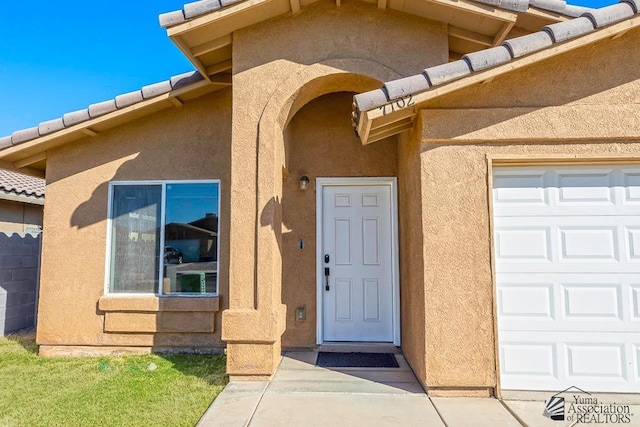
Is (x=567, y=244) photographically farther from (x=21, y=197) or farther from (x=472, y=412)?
(x=21, y=197)

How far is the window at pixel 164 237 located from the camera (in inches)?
280

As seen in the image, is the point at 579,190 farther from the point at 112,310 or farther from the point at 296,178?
the point at 112,310

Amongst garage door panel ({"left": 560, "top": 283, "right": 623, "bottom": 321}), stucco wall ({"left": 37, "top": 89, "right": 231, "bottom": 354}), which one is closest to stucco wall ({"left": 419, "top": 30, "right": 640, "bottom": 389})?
garage door panel ({"left": 560, "top": 283, "right": 623, "bottom": 321})

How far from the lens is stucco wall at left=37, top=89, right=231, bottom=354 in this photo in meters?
7.03

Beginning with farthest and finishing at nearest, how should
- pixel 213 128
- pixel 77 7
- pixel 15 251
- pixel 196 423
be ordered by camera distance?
1. pixel 77 7
2. pixel 15 251
3. pixel 213 128
4. pixel 196 423

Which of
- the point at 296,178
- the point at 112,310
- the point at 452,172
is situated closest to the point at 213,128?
the point at 296,178

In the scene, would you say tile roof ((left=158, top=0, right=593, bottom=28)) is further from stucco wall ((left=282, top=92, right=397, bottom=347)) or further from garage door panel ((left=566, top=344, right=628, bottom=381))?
garage door panel ((left=566, top=344, right=628, bottom=381))

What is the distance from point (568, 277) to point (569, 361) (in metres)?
1.02

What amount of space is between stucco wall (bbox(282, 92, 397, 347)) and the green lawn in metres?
1.81

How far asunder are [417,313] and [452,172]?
192 centimetres

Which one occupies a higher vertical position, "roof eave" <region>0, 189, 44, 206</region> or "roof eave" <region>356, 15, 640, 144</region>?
"roof eave" <region>356, 15, 640, 144</region>

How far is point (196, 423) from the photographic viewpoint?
4301 millimetres

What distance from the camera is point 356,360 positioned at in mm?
6488

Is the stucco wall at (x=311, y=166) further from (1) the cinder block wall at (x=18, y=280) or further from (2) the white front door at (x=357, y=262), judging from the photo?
(1) the cinder block wall at (x=18, y=280)
